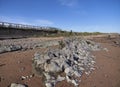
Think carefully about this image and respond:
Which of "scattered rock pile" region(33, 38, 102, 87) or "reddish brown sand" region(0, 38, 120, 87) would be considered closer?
"reddish brown sand" region(0, 38, 120, 87)

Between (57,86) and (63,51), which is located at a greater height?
(63,51)

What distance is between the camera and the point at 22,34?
41.5 meters

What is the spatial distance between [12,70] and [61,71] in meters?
2.71

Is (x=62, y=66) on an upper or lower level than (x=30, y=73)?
upper

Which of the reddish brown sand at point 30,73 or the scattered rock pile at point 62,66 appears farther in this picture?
the scattered rock pile at point 62,66

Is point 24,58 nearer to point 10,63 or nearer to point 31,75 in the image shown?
point 10,63

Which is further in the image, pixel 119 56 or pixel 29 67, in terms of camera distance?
pixel 119 56

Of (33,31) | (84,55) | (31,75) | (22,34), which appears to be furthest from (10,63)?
(33,31)

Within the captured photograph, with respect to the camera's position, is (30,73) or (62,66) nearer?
(30,73)

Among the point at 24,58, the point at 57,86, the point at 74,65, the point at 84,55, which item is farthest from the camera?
the point at 84,55

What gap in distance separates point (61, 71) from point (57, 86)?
4.48ft

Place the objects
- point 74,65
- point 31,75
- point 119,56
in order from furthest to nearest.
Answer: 1. point 119,56
2. point 74,65
3. point 31,75

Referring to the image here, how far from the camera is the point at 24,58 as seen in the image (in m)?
13.5

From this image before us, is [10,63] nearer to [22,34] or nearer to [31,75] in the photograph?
[31,75]
